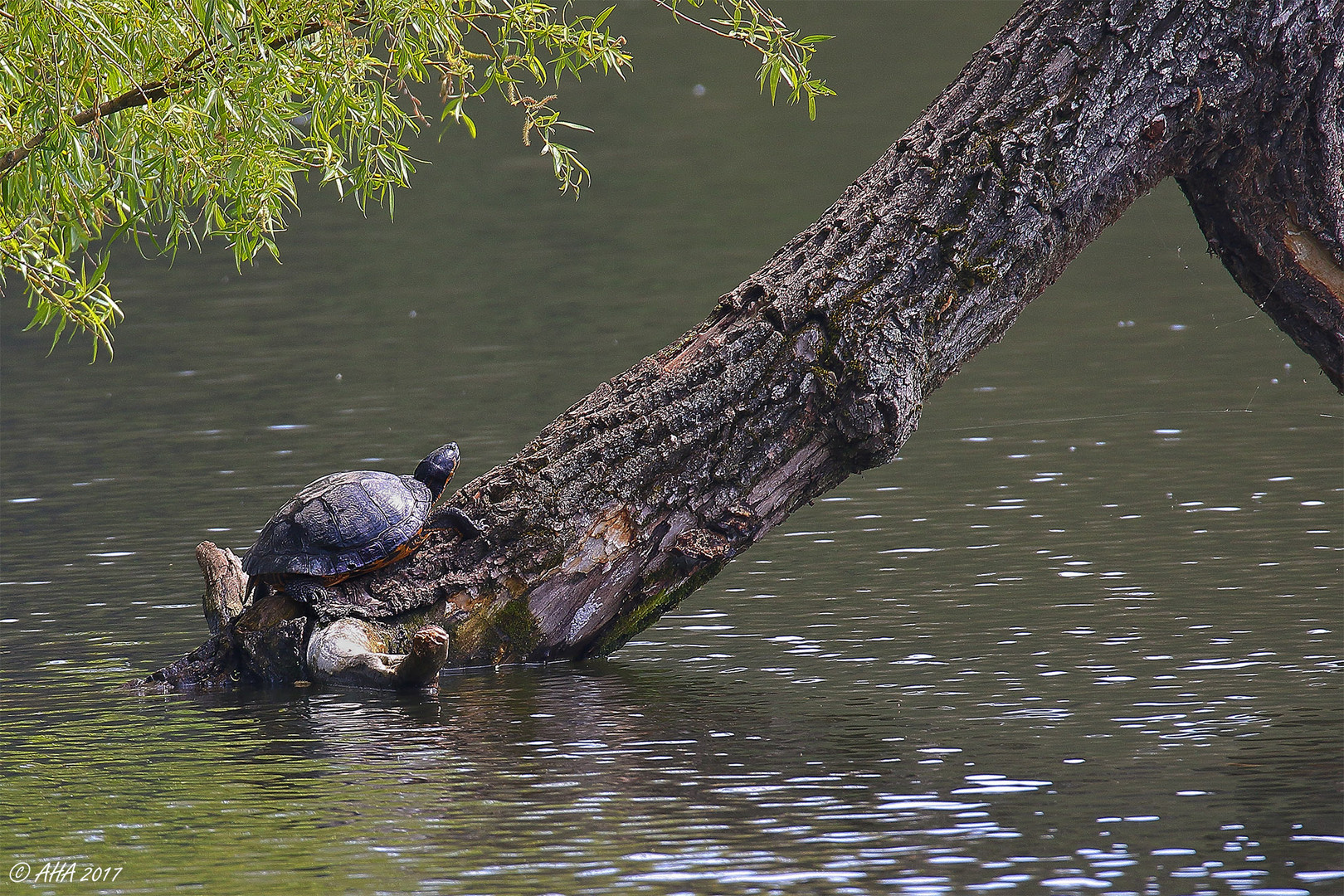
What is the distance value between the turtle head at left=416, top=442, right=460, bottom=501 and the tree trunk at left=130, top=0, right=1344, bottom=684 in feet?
3.53

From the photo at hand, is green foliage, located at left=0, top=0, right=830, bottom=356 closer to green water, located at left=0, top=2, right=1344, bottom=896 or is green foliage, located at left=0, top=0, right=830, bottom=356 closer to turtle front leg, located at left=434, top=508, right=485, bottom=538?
turtle front leg, located at left=434, top=508, right=485, bottom=538

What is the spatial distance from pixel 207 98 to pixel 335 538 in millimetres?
2607

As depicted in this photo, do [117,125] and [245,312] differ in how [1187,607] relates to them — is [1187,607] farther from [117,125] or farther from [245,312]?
[245,312]

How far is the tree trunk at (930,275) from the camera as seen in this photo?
985 cm

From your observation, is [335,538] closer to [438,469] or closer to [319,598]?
[319,598]

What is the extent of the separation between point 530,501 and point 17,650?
3764mm

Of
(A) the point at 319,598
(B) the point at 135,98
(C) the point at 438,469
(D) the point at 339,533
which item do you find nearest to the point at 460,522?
(D) the point at 339,533

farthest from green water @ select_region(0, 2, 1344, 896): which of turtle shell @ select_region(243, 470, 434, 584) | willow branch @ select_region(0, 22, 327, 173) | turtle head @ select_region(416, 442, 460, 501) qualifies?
willow branch @ select_region(0, 22, 327, 173)

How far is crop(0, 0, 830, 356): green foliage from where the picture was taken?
948 cm

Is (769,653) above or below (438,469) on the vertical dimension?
below

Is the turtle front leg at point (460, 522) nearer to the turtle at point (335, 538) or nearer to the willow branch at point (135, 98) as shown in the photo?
the turtle at point (335, 538)

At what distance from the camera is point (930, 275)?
32.8 feet

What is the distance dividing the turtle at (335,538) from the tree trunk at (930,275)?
18cm

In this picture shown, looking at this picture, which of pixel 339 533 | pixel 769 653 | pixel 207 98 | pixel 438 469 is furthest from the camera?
pixel 438 469
